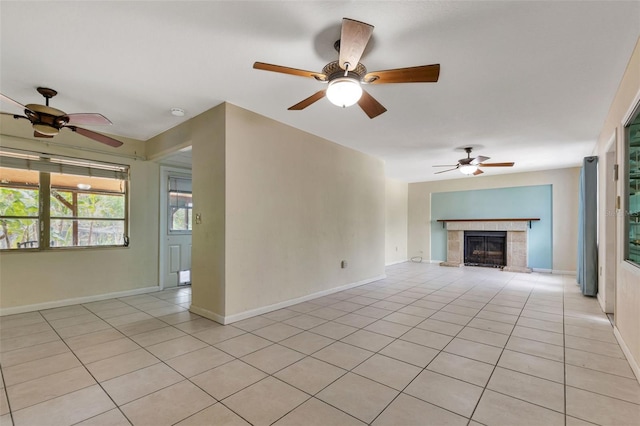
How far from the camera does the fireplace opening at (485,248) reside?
775cm

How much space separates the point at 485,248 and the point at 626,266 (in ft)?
18.7

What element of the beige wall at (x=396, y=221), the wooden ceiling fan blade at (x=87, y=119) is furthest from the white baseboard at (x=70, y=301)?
the beige wall at (x=396, y=221)

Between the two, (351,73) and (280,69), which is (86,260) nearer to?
(280,69)

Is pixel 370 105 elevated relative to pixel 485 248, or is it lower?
elevated

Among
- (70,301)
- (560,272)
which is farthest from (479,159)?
(70,301)

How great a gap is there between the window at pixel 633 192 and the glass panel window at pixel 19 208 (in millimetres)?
6918

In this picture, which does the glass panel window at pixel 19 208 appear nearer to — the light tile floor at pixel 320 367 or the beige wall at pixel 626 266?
the light tile floor at pixel 320 367

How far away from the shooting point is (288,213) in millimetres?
4145

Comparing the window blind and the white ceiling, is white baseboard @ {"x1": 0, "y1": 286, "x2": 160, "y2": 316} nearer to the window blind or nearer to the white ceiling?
the window blind

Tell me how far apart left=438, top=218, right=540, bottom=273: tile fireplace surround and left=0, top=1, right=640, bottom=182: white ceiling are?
395 centimetres

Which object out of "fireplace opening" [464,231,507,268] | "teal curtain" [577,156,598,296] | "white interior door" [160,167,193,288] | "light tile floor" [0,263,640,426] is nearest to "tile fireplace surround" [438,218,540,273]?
"fireplace opening" [464,231,507,268]

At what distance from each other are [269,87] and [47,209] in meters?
3.74

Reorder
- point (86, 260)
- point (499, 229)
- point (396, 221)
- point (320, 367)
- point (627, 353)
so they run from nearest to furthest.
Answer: point (320, 367) → point (627, 353) → point (86, 260) → point (499, 229) → point (396, 221)

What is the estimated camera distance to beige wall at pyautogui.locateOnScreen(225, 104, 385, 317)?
3.51 m
